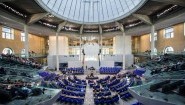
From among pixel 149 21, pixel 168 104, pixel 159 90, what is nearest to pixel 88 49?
pixel 149 21

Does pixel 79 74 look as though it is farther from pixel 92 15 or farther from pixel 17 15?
pixel 17 15

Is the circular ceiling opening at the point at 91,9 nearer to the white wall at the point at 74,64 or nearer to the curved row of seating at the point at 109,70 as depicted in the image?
the white wall at the point at 74,64

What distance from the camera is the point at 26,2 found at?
2853 cm

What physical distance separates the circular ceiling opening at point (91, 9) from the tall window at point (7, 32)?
9.62 metres

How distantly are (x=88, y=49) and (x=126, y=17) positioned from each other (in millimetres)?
11686

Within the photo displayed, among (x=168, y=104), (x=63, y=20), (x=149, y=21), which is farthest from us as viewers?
(x=63, y=20)

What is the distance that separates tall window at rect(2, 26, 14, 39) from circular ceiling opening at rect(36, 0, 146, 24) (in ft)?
31.6

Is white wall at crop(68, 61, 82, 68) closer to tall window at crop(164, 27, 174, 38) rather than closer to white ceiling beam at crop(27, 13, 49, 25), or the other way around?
white ceiling beam at crop(27, 13, 49, 25)

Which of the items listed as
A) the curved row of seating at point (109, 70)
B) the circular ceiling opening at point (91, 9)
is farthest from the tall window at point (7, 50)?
the curved row of seating at point (109, 70)

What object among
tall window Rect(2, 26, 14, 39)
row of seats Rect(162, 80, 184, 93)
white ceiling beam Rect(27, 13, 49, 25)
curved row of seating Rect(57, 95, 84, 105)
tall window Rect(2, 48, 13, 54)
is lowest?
curved row of seating Rect(57, 95, 84, 105)

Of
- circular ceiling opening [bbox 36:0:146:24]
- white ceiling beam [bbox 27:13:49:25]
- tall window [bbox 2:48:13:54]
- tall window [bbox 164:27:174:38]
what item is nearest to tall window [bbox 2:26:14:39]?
tall window [bbox 2:48:13:54]

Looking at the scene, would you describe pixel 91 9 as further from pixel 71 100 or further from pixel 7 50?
pixel 71 100

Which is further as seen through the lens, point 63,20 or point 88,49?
point 88,49

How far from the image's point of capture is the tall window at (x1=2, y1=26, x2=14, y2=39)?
36.4 meters
